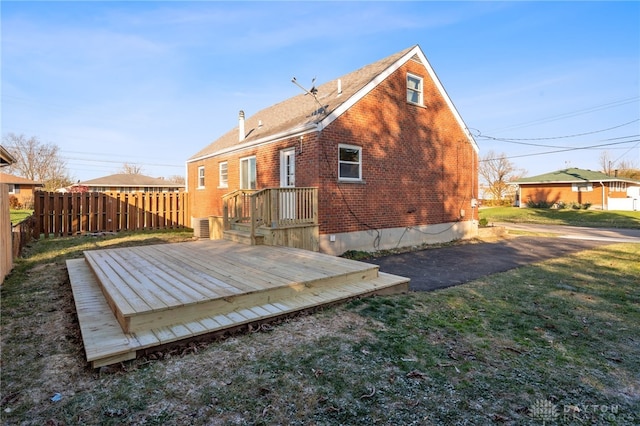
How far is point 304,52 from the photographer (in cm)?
1480

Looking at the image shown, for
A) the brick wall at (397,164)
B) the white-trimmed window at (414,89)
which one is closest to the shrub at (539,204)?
the brick wall at (397,164)

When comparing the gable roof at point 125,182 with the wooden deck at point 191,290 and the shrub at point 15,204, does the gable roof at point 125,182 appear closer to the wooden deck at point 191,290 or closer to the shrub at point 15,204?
the shrub at point 15,204

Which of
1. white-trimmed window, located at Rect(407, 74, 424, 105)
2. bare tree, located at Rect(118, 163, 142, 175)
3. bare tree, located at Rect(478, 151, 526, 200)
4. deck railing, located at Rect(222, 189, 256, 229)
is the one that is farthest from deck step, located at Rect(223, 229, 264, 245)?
bare tree, located at Rect(118, 163, 142, 175)

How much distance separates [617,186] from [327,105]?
38668 mm

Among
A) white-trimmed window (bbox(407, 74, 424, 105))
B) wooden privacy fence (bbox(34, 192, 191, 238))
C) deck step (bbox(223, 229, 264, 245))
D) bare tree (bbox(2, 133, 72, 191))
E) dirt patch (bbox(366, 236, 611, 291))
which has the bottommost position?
dirt patch (bbox(366, 236, 611, 291))

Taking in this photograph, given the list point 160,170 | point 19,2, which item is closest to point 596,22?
point 19,2

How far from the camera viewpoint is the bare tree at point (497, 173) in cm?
4584

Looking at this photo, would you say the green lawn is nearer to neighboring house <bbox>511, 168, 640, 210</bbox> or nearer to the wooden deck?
neighboring house <bbox>511, 168, 640, 210</bbox>

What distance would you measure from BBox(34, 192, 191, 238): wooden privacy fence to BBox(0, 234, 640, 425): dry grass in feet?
31.6

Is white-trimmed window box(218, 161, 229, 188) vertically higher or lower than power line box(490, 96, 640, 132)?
lower

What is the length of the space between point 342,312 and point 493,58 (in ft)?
56.5

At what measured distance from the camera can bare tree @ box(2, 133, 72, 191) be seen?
40875mm

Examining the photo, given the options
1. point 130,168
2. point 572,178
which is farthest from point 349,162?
point 130,168

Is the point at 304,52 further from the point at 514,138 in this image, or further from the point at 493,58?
Result: the point at 514,138
